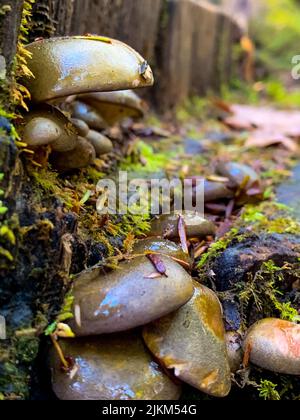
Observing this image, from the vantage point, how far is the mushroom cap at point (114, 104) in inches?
129

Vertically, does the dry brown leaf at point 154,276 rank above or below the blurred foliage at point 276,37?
below

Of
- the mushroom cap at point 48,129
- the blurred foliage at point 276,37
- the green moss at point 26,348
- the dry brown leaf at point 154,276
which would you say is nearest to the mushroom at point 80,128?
the mushroom cap at point 48,129

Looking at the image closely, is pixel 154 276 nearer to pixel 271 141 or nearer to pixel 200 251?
pixel 200 251

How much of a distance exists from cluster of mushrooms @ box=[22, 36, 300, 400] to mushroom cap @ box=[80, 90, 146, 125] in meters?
0.85

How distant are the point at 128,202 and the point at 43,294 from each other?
0.97 m

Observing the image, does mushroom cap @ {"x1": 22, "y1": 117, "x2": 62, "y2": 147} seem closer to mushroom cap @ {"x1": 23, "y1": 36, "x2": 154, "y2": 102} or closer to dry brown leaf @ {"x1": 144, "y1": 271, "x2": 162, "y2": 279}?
mushroom cap @ {"x1": 23, "y1": 36, "x2": 154, "y2": 102}

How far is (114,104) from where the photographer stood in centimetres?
336

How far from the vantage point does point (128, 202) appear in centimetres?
300

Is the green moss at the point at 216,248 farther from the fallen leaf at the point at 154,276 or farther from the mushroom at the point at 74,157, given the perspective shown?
the mushroom at the point at 74,157

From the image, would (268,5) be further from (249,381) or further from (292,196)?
(249,381)

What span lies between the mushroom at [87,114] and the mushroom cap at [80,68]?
0.88 meters

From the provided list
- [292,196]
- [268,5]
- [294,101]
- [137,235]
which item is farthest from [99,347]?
[268,5]

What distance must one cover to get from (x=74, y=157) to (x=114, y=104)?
0.80 metres

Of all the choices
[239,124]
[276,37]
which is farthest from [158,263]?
[276,37]
